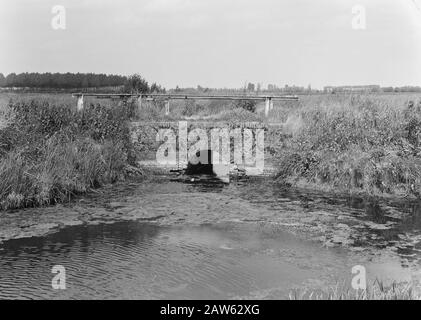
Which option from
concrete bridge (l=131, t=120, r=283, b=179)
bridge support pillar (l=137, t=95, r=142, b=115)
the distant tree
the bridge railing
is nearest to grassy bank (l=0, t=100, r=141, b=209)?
concrete bridge (l=131, t=120, r=283, b=179)

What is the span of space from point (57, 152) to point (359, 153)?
8.85 m

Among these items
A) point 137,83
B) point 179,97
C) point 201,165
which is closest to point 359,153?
point 201,165

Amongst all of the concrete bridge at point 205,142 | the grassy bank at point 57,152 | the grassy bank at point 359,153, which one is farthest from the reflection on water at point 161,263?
the concrete bridge at point 205,142

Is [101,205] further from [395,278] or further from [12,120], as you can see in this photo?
[395,278]

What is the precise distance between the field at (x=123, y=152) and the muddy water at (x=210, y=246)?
0.90 metres

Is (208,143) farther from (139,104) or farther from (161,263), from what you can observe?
(161,263)

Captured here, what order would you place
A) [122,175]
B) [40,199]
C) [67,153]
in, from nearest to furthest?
[40,199], [67,153], [122,175]

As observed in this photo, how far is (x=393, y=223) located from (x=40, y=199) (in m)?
8.49

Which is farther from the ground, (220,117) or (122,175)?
(220,117)

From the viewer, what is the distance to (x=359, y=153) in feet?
52.2

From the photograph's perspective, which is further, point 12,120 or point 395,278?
point 12,120
